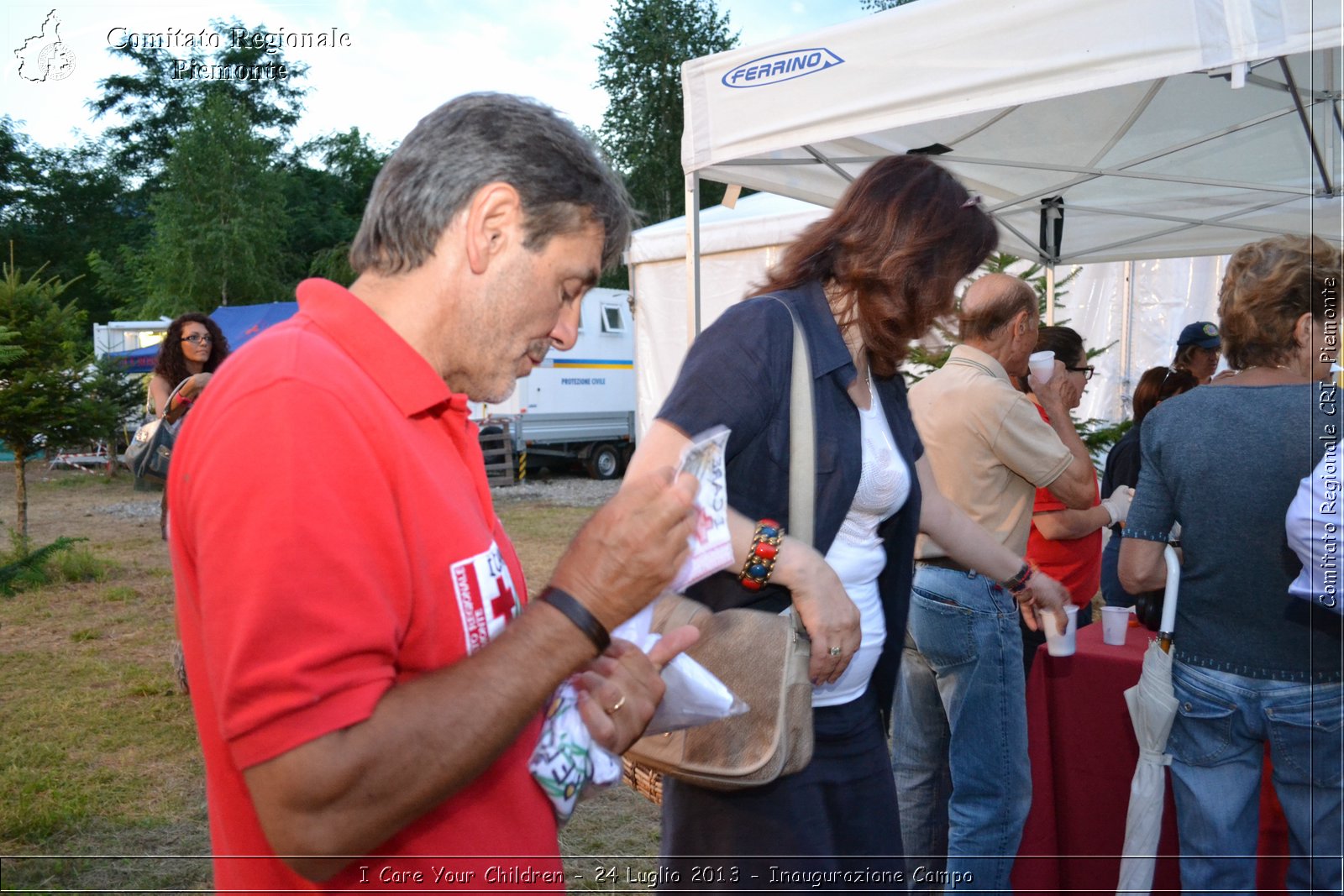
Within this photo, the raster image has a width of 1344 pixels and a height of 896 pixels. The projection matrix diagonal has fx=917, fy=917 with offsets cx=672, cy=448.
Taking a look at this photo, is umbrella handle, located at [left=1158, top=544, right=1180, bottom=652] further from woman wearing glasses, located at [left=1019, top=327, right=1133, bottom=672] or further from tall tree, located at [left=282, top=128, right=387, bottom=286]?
tall tree, located at [left=282, top=128, right=387, bottom=286]

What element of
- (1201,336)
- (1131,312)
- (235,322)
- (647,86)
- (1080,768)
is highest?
(647,86)

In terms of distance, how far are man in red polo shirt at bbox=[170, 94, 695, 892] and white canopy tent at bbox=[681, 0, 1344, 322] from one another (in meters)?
1.96

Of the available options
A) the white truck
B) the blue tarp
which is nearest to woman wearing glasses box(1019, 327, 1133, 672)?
the white truck

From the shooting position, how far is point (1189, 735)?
2254mm

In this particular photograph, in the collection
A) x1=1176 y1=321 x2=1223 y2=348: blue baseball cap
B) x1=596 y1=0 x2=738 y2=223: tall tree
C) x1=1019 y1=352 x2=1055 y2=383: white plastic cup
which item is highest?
x1=596 y1=0 x2=738 y2=223: tall tree

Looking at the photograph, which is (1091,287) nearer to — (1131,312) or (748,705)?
(1131,312)

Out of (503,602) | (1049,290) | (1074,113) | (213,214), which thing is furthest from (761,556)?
(213,214)

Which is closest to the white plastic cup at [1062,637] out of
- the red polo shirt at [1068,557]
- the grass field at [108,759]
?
the red polo shirt at [1068,557]

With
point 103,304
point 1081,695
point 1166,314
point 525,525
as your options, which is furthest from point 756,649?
point 103,304

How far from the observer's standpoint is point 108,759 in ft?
14.6

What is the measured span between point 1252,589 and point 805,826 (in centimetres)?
122

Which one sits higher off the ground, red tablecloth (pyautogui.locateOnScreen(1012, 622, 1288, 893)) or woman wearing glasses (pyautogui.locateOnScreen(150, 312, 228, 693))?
woman wearing glasses (pyautogui.locateOnScreen(150, 312, 228, 693))

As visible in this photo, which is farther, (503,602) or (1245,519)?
(1245,519)

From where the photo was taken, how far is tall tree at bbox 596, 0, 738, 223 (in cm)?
2725
